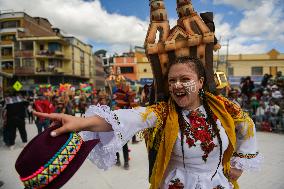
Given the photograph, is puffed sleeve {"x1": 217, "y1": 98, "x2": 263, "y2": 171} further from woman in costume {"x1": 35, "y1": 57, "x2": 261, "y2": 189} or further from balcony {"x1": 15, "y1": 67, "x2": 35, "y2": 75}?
balcony {"x1": 15, "y1": 67, "x2": 35, "y2": 75}

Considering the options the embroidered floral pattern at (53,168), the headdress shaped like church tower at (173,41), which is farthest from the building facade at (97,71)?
the embroidered floral pattern at (53,168)

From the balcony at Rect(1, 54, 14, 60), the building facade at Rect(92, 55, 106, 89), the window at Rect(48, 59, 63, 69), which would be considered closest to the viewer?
the window at Rect(48, 59, 63, 69)

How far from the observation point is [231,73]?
38.2 meters

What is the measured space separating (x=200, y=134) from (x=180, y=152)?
0.18m

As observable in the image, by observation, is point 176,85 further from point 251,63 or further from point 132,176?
point 251,63

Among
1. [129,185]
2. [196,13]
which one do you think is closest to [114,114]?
[196,13]

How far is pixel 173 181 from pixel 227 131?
0.50 metres

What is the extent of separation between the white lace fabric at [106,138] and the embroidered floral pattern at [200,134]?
0.46m

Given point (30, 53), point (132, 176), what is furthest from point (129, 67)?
point (132, 176)

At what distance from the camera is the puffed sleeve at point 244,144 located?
2.29m

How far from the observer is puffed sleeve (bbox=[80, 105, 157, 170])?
185 cm

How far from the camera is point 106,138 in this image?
6.27 ft

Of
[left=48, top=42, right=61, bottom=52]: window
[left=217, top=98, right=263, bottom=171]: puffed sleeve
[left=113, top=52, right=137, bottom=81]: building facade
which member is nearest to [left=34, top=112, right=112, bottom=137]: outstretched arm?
[left=217, top=98, right=263, bottom=171]: puffed sleeve

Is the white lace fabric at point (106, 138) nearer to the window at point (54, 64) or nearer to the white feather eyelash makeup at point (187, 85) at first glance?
the white feather eyelash makeup at point (187, 85)
